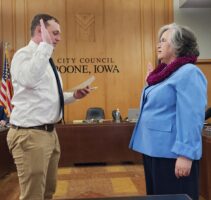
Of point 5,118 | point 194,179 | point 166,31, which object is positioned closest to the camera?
point 194,179

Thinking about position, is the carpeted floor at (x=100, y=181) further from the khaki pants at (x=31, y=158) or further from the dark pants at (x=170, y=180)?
the dark pants at (x=170, y=180)

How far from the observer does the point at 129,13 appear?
784cm

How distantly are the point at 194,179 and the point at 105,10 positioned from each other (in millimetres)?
6530

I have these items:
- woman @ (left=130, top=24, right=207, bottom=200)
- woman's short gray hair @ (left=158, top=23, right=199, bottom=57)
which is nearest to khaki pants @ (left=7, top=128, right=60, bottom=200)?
woman @ (left=130, top=24, right=207, bottom=200)

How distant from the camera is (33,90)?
2.06 meters

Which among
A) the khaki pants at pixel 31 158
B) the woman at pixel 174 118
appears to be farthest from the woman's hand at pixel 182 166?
the khaki pants at pixel 31 158

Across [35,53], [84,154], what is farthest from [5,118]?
[35,53]

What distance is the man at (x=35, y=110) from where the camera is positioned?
1959mm

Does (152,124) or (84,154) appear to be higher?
(152,124)

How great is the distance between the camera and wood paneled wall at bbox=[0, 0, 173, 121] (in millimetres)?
7719

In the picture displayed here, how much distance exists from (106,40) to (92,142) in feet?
9.98

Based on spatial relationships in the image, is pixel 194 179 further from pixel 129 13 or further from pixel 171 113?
pixel 129 13

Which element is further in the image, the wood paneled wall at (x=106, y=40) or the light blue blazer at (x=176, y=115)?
the wood paneled wall at (x=106, y=40)

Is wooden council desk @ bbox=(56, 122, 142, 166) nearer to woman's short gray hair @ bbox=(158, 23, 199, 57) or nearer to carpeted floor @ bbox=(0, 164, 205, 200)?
carpeted floor @ bbox=(0, 164, 205, 200)
